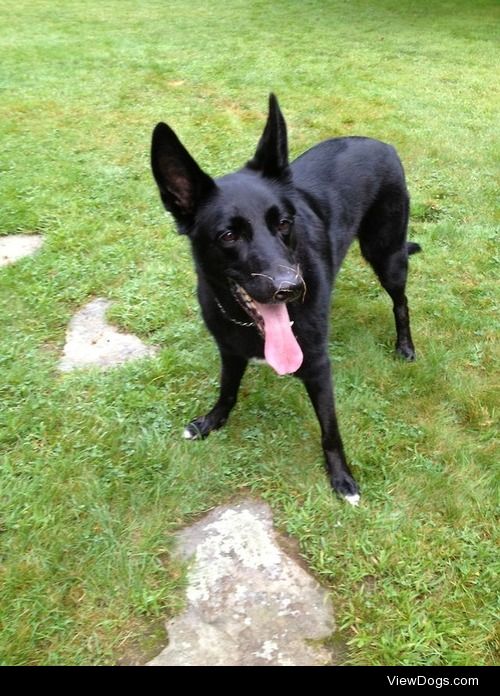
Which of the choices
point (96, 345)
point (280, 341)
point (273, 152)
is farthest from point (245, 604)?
point (96, 345)

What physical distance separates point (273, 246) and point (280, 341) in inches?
14.3

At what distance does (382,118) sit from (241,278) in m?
5.66

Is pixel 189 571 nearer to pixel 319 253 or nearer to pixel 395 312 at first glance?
pixel 319 253

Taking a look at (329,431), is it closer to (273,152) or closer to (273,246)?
(273,246)

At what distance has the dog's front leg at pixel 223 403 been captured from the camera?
274 centimetres

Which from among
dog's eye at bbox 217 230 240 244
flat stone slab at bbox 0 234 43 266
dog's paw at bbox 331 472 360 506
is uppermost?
dog's eye at bbox 217 230 240 244

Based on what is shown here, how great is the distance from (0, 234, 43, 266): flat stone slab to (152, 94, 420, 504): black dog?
2.18m

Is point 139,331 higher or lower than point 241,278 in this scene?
lower

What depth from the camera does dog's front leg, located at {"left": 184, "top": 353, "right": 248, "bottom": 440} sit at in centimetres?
274

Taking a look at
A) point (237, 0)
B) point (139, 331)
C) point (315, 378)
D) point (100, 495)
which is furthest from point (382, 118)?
point (237, 0)
